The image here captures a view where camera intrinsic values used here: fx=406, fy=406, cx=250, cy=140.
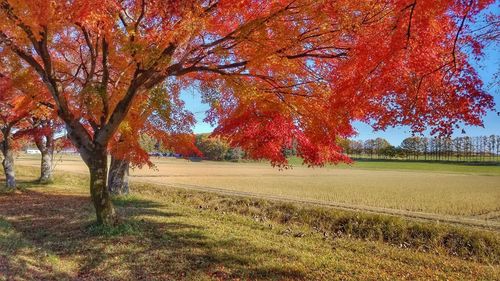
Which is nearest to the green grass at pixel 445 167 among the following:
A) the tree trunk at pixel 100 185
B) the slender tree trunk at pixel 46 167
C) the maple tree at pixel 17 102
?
the slender tree trunk at pixel 46 167

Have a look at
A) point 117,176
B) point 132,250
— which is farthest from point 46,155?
point 132,250

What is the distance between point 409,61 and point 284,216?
11.9 metres

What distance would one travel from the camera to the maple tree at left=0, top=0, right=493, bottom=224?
745cm

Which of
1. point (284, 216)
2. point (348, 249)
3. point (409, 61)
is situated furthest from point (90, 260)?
point (284, 216)

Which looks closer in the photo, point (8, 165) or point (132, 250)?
point (132, 250)

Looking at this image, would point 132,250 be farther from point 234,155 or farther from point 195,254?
point 234,155

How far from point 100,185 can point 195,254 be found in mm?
3791

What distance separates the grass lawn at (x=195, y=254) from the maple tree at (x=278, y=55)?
5.92ft

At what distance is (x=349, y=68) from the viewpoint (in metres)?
9.34

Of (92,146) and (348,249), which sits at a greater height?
(92,146)

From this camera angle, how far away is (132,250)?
9.88 m

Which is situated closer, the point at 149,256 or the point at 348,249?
the point at 149,256

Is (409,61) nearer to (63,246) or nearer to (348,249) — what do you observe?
(348,249)

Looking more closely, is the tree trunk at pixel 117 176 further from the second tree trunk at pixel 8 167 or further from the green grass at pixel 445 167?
the green grass at pixel 445 167
